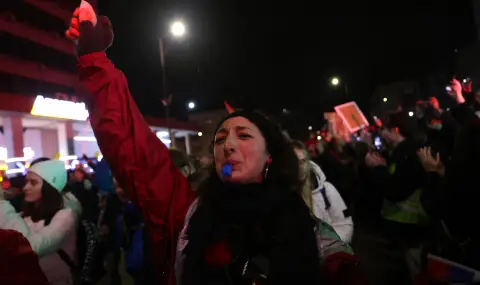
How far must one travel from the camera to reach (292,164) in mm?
2045

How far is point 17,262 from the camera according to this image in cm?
164

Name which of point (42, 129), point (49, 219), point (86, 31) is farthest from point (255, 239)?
point (42, 129)

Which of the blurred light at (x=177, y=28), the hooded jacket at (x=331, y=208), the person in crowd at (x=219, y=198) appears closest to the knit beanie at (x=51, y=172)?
the person in crowd at (x=219, y=198)

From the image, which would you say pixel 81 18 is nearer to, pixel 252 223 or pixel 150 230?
pixel 150 230

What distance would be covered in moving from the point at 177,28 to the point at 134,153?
40.5 ft

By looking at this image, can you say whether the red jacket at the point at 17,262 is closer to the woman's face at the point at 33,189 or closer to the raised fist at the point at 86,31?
the raised fist at the point at 86,31

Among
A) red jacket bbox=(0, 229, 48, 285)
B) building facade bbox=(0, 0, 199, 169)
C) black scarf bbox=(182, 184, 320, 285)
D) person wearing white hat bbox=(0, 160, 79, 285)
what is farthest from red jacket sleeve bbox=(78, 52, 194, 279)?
building facade bbox=(0, 0, 199, 169)

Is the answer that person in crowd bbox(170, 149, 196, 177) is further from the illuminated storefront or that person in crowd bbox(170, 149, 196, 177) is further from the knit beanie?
the illuminated storefront

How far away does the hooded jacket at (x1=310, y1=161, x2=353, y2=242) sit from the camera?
354cm

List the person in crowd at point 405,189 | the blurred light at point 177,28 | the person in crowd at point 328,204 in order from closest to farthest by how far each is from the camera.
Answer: the person in crowd at point 328,204, the person in crowd at point 405,189, the blurred light at point 177,28

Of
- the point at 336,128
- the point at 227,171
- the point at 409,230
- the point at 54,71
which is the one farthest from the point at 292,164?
the point at 54,71

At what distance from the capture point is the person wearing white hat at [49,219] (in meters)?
3.13

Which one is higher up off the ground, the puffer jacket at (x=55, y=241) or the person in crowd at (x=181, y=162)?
the person in crowd at (x=181, y=162)

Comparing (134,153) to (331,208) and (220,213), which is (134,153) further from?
(331,208)
